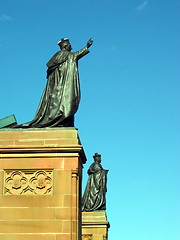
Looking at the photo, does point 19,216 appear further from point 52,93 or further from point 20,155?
point 52,93

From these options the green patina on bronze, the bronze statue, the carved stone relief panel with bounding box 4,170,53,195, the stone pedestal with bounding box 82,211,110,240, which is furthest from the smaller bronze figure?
the carved stone relief panel with bounding box 4,170,53,195

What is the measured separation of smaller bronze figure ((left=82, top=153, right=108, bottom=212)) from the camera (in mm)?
29516

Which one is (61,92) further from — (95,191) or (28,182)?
(95,191)

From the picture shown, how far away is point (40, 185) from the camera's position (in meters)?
14.8

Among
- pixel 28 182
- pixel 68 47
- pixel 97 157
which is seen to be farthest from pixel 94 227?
pixel 28 182

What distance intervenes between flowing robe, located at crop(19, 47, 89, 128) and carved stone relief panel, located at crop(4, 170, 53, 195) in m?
1.40

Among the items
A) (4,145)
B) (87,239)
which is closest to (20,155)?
(4,145)

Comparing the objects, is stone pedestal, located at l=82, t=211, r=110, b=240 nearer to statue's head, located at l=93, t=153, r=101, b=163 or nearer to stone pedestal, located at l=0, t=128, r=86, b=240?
statue's head, located at l=93, t=153, r=101, b=163

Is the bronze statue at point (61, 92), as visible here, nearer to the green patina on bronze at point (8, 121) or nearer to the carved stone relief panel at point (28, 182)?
the green patina on bronze at point (8, 121)

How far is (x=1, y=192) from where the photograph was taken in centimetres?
1485

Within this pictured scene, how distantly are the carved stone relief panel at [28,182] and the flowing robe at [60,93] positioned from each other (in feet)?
4.59

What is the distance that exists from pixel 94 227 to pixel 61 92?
14.5 meters

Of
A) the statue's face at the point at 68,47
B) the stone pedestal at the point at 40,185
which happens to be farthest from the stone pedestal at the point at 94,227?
the stone pedestal at the point at 40,185

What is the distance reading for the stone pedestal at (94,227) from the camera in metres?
28.8
